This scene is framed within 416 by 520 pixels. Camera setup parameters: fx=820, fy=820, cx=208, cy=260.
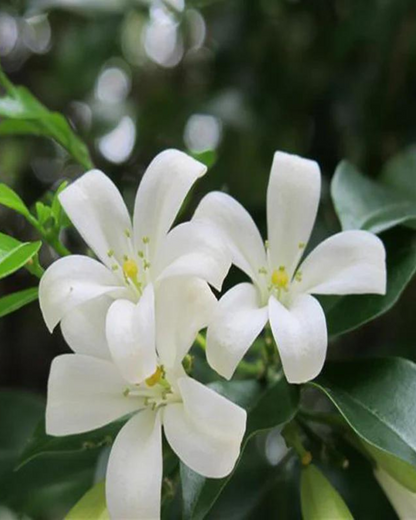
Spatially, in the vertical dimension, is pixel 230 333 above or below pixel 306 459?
above

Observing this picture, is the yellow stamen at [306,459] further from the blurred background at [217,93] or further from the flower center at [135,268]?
the blurred background at [217,93]

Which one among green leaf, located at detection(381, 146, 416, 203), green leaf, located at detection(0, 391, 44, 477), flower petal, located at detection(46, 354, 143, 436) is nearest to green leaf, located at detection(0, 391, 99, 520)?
green leaf, located at detection(0, 391, 44, 477)

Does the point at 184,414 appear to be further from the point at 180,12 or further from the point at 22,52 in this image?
the point at 22,52

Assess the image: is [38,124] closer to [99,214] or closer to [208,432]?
[99,214]

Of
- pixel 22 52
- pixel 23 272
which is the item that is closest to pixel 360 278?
pixel 23 272

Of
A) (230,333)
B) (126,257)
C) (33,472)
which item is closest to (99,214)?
(126,257)

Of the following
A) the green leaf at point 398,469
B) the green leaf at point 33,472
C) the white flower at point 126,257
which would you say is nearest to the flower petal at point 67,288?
the white flower at point 126,257
